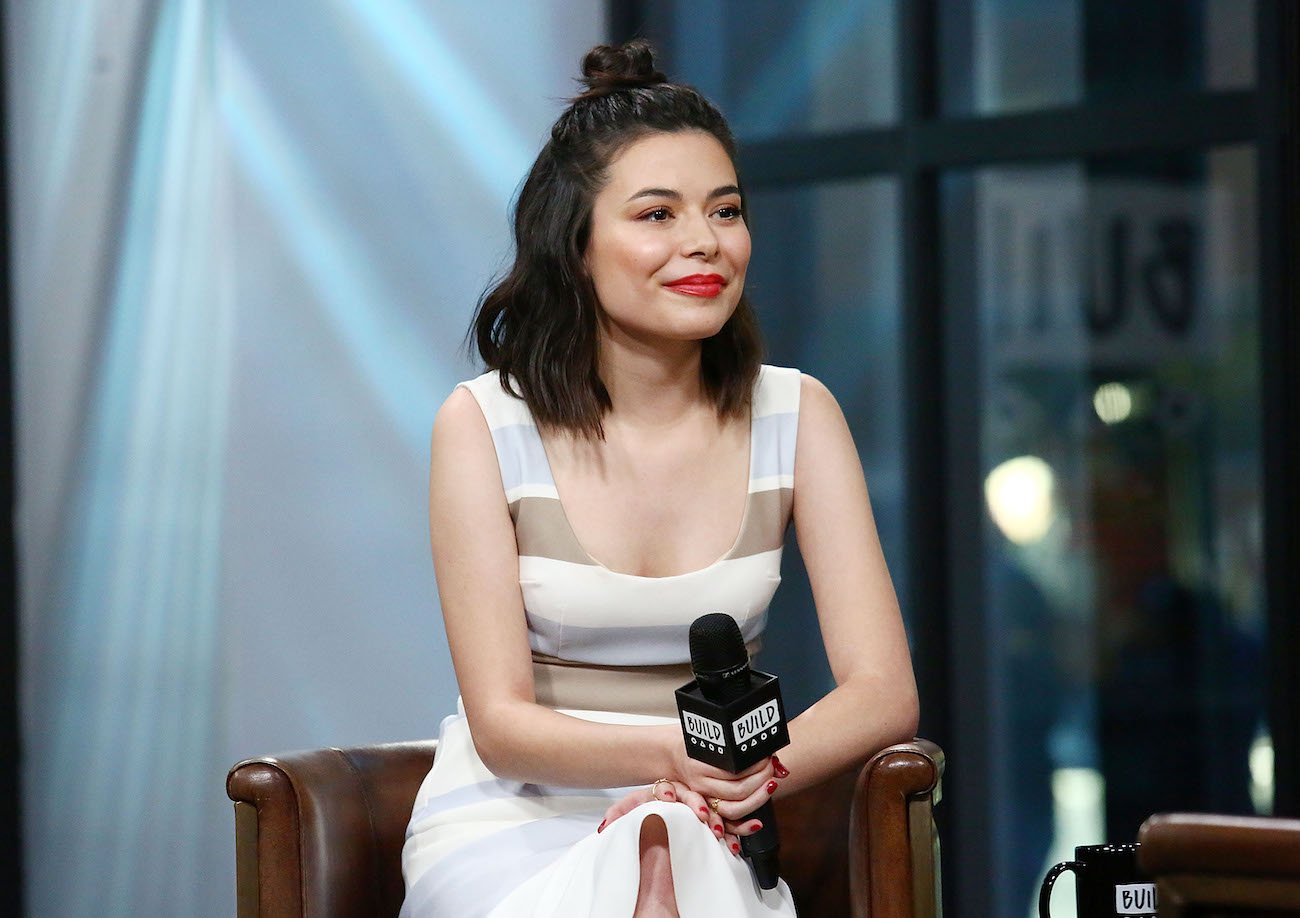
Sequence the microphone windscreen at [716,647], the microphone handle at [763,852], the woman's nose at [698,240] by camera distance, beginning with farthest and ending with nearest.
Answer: the woman's nose at [698,240], the microphone handle at [763,852], the microphone windscreen at [716,647]

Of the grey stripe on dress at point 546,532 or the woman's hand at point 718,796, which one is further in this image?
the grey stripe on dress at point 546,532

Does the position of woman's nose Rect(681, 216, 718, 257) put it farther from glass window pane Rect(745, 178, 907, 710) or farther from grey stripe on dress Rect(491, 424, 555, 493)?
glass window pane Rect(745, 178, 907, 710)

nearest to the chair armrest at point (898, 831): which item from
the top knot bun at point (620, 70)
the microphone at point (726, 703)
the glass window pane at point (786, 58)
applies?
the microphone at point (726, 703)

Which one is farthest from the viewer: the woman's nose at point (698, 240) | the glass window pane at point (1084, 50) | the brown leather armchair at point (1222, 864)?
the glass window pane at point (1084, 50)

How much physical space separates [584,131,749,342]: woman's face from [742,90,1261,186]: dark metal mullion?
1805mm

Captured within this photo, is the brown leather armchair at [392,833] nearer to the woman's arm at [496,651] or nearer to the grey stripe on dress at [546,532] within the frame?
the woman's arm at [496,651]

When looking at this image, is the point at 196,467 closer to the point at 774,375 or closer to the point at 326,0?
the point at 326,0

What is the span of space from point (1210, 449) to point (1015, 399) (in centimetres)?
51

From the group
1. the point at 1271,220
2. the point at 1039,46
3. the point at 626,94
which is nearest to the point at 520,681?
the point at 626,94

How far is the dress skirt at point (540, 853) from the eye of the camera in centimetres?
171

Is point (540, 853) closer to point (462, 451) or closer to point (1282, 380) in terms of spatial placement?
point (462, 451)

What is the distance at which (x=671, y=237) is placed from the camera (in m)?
2.08

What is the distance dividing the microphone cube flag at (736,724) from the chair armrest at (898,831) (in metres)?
0.25

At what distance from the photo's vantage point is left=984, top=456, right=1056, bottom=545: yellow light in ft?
13.4
